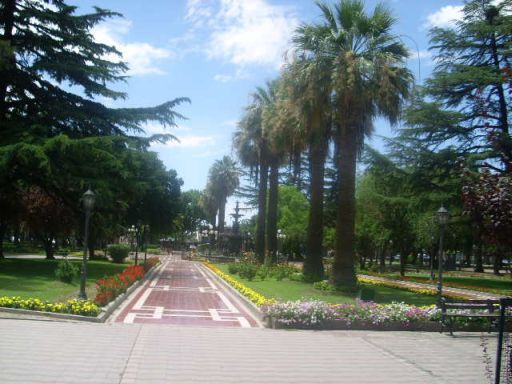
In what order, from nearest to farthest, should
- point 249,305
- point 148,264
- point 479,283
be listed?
point 249,305
point 148,264
point 479,283

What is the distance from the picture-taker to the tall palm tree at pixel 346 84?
66.5 feet

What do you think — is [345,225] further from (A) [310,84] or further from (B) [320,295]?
(A) [310,84]

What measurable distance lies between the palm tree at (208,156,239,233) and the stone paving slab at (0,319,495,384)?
63245 mm

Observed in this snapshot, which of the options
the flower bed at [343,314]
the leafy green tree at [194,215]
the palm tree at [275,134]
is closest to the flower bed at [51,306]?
the flower bed at [343,314]

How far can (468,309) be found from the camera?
1406 centimetres

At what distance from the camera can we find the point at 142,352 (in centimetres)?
901

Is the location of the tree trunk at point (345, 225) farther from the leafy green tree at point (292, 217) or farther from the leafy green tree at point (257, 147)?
the leafy green tree at point (292, 217)

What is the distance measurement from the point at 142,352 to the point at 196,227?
10047cm

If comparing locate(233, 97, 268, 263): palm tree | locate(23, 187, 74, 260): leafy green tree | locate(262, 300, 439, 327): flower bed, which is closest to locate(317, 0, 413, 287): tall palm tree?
locate(262, 300, 439, 327): flower bed

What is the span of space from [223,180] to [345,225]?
181 ft

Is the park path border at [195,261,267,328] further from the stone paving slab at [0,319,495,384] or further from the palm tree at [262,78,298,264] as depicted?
the palm tree at [262,78,298,264]

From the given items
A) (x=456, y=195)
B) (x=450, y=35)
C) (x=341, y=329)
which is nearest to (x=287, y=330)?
(x=341, y=329)

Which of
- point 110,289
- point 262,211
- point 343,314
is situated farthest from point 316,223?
point 343,314

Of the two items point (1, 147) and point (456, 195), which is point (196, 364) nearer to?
point (1, 147)
